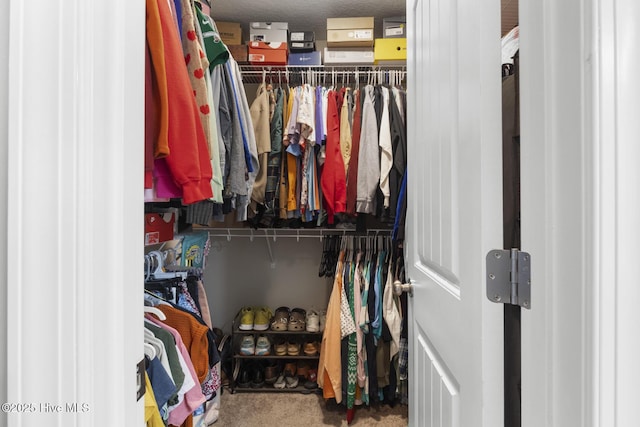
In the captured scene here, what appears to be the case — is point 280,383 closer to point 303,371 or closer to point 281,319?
point 303,371

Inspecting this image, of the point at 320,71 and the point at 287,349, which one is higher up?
the point at 320,71

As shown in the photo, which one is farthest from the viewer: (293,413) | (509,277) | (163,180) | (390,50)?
Answer: (390,50)

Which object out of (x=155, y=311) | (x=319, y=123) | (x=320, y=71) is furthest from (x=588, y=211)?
(x=320, y=71)

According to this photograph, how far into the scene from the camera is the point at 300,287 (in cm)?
247

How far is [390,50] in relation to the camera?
2.03 metres

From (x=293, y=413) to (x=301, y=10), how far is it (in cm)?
252

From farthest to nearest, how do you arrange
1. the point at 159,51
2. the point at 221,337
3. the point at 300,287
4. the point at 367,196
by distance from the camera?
the point at 300,287 → the point at 221,337 → the point at 367,196 → the point at 159,51

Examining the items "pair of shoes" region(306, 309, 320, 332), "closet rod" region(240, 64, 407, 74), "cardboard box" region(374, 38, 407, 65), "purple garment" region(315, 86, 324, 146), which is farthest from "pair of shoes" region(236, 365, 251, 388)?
"cardboard box" region(374, 38, 407, 65)

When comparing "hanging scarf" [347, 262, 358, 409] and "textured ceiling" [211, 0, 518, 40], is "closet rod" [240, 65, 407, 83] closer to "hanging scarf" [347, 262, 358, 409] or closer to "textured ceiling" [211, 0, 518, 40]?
"textured ceiling" [211, 0, 518, 40]

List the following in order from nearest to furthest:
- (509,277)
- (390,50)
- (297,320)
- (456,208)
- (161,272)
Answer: (509,277) < (456,208) < (161,272) < (390,50) < (297,320)

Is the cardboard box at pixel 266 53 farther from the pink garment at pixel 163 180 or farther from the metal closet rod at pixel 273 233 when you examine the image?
the pink garment at pixel 163 180

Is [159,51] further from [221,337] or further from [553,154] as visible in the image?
[221,337]
